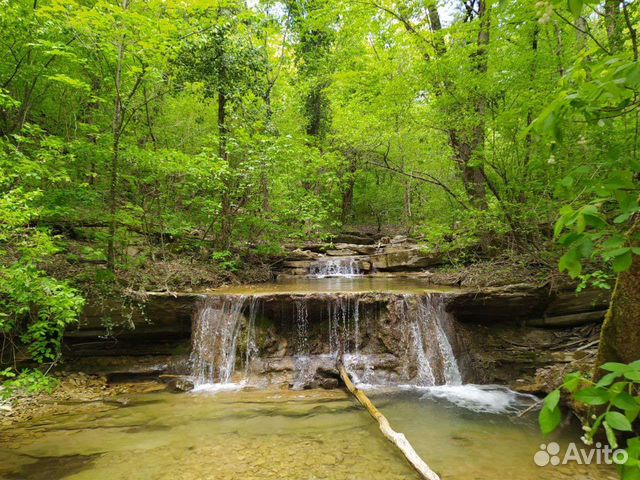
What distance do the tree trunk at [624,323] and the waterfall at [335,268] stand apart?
996 cm

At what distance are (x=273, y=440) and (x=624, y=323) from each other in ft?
14.4

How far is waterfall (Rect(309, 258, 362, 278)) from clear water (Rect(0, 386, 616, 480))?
24.3 ft

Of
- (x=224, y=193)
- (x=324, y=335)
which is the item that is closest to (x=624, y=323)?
(x=324, y=335)

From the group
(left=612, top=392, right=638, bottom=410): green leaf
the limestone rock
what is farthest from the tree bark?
(left=612, top=392, right=638, bottom=410): green leaf

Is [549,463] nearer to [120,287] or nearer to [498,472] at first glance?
[498,472]

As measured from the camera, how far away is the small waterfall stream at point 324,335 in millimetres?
7328

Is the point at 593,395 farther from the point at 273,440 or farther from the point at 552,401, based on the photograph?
the point at 273,440

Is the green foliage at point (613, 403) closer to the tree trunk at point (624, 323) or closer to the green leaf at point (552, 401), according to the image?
the green leaf at point (552, 401)

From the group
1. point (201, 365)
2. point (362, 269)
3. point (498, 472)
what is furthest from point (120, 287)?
point (362, 269)

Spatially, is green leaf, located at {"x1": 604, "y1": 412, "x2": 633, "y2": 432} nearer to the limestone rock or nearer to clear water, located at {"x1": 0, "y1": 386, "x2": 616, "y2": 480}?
clear water, located at {"x1": 0, "y1": 386, "x2": 616, "y2": 480}

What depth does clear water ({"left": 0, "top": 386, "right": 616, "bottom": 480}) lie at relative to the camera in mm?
4004

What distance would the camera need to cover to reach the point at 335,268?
13.9 metres

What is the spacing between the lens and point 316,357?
7.64 metres

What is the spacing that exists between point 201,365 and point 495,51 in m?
8.93
